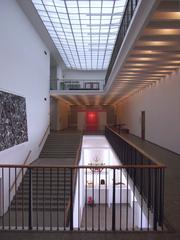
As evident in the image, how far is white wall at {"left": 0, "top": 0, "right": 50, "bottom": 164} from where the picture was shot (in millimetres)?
8680

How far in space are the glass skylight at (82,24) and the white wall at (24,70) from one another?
1.09 metres

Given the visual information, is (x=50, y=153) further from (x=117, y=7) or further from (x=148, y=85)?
(x=117, y=7)

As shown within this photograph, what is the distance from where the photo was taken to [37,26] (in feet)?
43.2

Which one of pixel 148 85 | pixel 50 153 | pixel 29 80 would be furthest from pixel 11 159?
pixel 148 85

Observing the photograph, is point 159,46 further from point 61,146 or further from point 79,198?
point 61,146

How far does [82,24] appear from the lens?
13.4m

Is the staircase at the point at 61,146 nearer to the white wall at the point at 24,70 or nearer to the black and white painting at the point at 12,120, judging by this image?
the white wall at the point at 24,70

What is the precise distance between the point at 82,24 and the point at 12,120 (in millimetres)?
6920

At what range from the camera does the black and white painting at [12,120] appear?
27.0ft

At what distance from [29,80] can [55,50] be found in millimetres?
6720

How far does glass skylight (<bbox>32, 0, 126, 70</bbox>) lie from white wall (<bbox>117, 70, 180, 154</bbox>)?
3.93 metres

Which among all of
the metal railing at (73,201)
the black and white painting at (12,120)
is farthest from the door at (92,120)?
the black and white painting at (12,120)

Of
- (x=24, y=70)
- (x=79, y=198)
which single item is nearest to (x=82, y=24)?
(x=24, y=70)

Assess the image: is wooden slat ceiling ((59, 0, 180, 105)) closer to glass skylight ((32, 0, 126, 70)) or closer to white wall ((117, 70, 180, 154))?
white wall ((117, 70, 180, 154))
